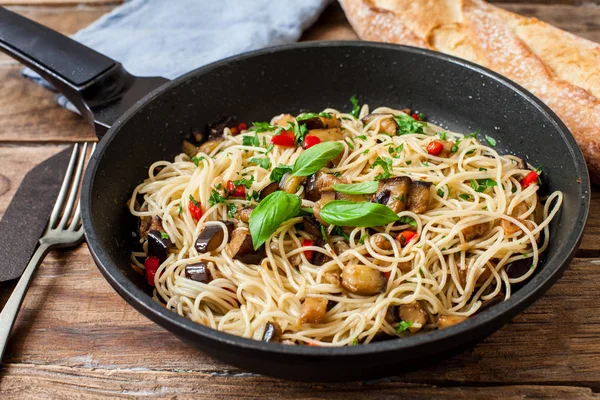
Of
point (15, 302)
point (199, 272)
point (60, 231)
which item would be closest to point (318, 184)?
point (199, 272)

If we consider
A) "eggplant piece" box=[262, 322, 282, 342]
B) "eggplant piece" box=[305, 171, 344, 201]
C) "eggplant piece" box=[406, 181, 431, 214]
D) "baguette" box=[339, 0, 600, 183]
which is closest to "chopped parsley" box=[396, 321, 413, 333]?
"eggplant piece" box=[262, 322, 282, 342]

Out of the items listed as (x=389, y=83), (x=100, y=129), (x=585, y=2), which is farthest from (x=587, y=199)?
(x=585, y=2)

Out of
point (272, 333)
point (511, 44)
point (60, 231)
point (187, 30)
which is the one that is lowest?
point (60, 231)

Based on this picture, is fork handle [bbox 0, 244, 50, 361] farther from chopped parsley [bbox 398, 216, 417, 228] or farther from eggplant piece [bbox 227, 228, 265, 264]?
chopped parsley [bbox 398, 216, 417, 228]

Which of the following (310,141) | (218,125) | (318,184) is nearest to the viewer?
(318,184)

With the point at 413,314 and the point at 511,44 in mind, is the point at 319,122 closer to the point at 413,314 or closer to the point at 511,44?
the point at 413,314

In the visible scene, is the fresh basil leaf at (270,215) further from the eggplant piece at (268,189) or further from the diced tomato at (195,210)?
the diced tomato at (195,210)
